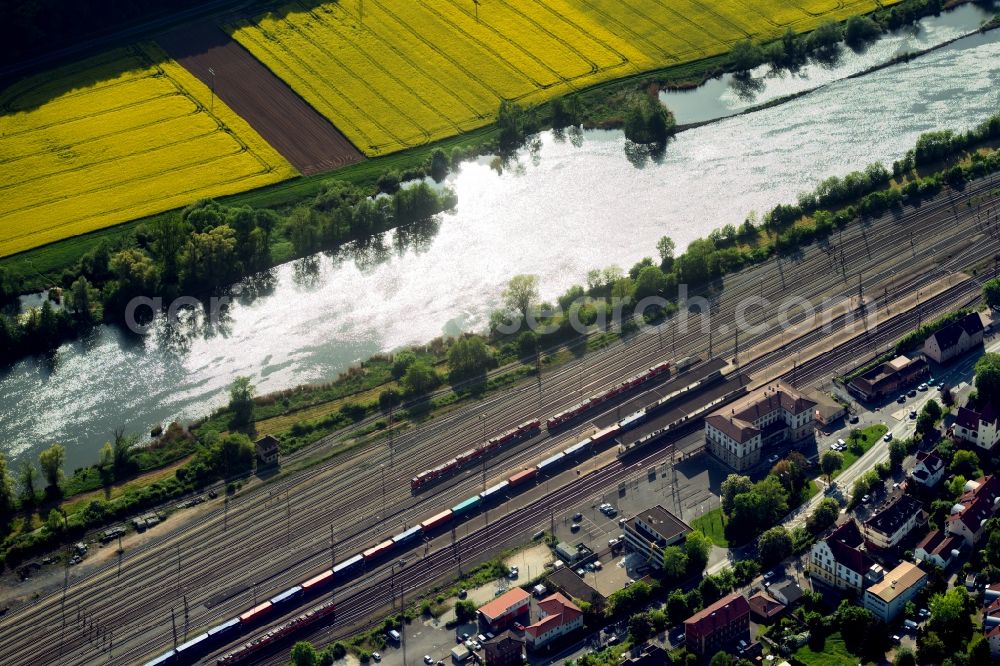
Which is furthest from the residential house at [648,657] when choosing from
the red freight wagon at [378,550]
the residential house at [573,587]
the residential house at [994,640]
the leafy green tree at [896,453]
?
the leafy green tree at [896,453]

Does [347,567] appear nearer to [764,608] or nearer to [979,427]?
[764,608]

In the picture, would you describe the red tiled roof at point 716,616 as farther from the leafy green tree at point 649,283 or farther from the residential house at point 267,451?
the leafy green tree at point 649,283

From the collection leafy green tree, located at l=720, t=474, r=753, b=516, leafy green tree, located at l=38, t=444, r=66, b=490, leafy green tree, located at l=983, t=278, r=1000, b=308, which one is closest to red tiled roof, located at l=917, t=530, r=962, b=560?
leafy green tree, located at l=720, t=474, r=753, b=516

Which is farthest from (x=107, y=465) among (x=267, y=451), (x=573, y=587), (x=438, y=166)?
(x=438, y=166)

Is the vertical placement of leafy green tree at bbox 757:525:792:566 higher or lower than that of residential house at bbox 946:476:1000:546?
lower

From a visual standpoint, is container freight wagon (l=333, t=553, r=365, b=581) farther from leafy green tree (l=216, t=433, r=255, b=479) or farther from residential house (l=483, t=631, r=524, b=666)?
leafy green tree (l=216, t=433, r=255, b=479)

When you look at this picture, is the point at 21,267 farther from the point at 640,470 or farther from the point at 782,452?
the point at 782,452
